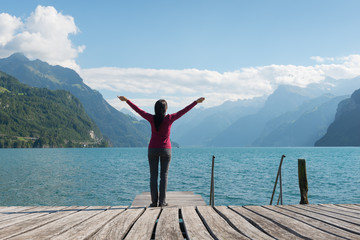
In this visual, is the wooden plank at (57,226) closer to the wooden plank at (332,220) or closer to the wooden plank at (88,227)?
the wooden plank at (88,227)

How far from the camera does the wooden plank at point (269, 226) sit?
500 centimetres

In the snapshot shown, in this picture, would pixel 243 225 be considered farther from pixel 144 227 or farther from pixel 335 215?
pixel 335 215

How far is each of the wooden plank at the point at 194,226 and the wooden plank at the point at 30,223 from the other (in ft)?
9.35

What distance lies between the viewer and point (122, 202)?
90.3 ft

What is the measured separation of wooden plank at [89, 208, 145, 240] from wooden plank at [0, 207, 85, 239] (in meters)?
1.38

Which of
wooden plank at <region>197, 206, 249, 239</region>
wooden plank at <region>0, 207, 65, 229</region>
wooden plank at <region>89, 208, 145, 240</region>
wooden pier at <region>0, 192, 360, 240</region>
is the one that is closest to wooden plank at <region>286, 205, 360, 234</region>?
wooden pier at <region>0, 192, 360, 240</region>

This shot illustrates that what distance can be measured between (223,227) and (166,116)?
403cm

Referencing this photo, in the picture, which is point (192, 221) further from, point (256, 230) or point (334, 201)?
point (334, 201)

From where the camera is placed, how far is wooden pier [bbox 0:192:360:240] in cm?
505

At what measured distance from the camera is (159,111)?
8641 mm

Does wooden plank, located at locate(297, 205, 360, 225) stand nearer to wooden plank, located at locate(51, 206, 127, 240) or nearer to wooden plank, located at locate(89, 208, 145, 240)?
wooden plank, located at locate(89, 208, 145, 240)

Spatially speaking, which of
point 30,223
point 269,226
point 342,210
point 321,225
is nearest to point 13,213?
point 30,223

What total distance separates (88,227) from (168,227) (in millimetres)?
1486

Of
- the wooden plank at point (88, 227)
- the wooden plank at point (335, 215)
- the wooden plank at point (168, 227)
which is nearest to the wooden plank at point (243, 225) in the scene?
the wooden plank at point (168, 227)
